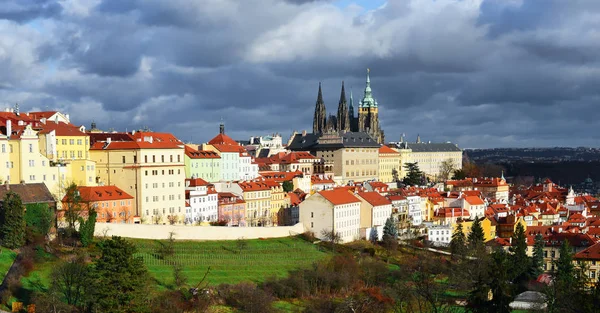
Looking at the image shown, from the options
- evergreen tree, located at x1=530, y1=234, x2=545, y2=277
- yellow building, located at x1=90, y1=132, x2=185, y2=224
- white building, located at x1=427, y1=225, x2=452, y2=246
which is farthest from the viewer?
white building, located at x1=427, y1=225, x2=452, y2=246

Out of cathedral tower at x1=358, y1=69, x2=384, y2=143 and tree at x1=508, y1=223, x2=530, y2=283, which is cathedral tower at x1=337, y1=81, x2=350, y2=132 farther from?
tree at x1=508, y1=223, x2=530, y2=283

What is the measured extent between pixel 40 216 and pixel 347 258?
71.5 feet

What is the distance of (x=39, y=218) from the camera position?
1944 inches

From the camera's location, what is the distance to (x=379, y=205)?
2901 inches

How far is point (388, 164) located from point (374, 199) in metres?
64.4

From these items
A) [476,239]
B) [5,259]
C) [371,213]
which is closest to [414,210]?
[371,213]

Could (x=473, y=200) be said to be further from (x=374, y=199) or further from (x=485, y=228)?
(x=374, y=199)

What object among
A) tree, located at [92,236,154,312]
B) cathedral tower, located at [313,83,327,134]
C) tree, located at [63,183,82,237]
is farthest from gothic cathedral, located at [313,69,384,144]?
tree, located at [92,236,154,312]

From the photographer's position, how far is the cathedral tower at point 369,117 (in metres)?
159

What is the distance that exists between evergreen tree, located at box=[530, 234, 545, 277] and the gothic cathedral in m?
89.1

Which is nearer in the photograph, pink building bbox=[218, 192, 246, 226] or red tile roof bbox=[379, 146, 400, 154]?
pink building bbox=[218, 192, 246, 226]

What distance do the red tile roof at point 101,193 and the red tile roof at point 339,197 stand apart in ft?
56.2

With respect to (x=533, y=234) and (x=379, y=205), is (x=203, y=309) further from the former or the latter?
(x=533, y=234)

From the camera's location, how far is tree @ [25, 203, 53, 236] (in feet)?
160
